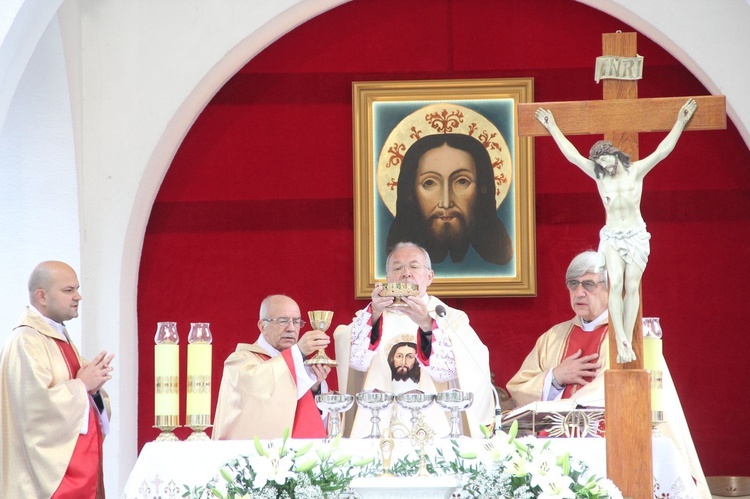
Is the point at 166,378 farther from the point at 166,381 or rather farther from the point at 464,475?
the point at 464,475

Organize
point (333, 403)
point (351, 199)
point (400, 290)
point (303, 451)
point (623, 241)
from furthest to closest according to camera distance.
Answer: point (351, 199)
point (400, 290)
point (333, 403)
point (623, 241)
point (303, 451)

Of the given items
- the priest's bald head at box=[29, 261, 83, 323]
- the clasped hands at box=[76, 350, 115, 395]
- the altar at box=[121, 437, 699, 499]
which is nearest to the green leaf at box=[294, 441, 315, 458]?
the altar at box=[121, 437, 699, 499]

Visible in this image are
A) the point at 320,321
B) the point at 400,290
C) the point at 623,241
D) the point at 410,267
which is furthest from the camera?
the point at 410,267

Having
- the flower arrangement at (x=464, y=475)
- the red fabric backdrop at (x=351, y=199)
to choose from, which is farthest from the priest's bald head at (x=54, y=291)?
the flower arrangement at (x=464, y=475)

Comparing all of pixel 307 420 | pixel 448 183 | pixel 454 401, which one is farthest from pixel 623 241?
pixel 448 183

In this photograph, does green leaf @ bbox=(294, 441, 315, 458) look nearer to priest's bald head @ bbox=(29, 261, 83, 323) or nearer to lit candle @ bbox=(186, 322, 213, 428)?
lit candle @ bbox=(186, 322, 213, 428)

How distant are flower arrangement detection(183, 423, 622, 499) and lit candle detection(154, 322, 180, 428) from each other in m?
1.08

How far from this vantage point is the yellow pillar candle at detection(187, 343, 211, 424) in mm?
5105

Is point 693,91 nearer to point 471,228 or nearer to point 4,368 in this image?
point 471,228

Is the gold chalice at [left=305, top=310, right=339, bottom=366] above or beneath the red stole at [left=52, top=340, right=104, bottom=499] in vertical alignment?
above

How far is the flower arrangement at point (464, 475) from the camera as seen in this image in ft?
12.4

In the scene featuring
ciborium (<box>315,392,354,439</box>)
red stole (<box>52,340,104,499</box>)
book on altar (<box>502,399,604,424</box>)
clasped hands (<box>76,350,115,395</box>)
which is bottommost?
red stole (<box>52,340,104,499</box>)

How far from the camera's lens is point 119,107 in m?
7.39

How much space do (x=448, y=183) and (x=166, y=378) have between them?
304cm
